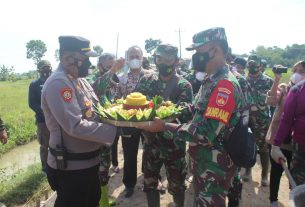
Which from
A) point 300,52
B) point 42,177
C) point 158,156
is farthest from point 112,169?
point 300,52

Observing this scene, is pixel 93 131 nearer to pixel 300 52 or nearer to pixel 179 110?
pixel 179 110

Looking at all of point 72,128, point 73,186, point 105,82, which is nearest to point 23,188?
point 105,82

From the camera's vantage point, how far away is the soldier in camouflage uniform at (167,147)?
4082 millimetres

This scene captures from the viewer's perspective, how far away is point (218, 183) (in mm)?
3059

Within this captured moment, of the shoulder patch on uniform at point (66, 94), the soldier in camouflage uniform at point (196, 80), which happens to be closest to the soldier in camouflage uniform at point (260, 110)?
the soldier in camouflage uniform at point (196, 80)

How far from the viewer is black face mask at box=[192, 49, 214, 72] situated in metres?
3.09

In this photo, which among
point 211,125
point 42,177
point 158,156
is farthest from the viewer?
point 42,177

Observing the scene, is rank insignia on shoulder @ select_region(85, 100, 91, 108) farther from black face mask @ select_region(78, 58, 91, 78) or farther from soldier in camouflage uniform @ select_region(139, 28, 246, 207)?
soldier in camouflage uniform @ select_region(139, 28, 246, 207)

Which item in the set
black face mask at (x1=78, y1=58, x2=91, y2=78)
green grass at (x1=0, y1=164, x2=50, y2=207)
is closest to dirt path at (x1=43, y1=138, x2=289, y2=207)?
green grass at (x1=0, y1=164, x2=50, y2=207)

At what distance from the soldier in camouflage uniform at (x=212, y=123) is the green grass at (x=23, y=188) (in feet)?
11.5

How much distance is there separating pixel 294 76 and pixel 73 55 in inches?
112

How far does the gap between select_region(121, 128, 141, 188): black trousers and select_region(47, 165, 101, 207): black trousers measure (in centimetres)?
199

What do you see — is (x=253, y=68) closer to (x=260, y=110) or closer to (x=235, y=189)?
(x=260, y=110)

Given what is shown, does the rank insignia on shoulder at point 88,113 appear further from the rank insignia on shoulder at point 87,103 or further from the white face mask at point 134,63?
the white face mask at point 134,63
